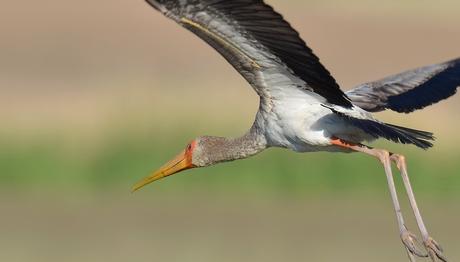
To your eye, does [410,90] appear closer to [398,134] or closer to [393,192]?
[393,192]

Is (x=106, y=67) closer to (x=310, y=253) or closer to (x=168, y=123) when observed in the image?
(x=168, y=123)

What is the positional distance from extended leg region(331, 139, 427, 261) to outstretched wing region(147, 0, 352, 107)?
12.3 inches

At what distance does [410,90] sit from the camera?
40.2 ft

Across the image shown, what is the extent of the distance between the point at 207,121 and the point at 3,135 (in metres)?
2.19

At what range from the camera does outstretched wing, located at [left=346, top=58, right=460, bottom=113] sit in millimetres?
12031

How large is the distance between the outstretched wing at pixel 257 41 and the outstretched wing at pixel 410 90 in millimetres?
1167

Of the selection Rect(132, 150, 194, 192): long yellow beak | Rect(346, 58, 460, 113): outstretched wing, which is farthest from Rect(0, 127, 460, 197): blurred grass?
Rect(346, 58, 460, 113): outstretched wing

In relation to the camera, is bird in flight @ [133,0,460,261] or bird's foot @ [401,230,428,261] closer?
bird in flight @ [133,0,460,261]

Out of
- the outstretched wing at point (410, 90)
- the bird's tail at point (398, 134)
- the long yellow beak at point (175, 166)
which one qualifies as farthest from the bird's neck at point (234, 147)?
the bird's tail at point (398, 134)

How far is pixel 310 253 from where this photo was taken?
14.8 metres

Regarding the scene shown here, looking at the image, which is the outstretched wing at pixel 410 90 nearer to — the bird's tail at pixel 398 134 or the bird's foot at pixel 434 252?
the bird's tail at pixel 398 134

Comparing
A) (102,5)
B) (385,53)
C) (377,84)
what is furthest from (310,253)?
(102,5)

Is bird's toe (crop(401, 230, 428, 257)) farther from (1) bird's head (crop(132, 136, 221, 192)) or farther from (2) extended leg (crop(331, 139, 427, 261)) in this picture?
(1) bird's head (crop(132, 136, 221, 192))

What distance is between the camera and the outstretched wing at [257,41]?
32.8 ft
